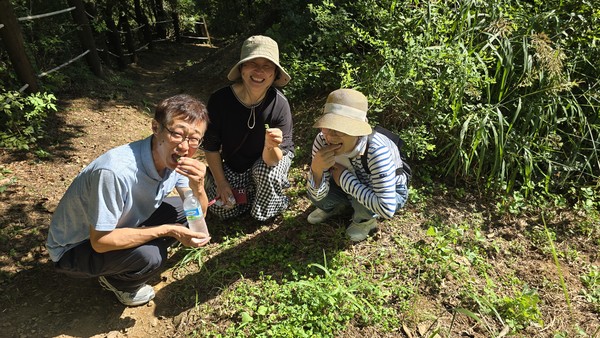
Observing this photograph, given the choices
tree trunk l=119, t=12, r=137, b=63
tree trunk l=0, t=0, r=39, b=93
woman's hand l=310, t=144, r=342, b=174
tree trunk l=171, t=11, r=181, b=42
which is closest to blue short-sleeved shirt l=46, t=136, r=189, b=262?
woman's hand l=310, t=144, r=342, b=174

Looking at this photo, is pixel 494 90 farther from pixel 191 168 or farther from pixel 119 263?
pixel 119 263

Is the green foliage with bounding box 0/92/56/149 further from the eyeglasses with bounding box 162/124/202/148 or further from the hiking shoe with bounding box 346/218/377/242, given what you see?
the hiking shoe with bounding box 346/218/377/242

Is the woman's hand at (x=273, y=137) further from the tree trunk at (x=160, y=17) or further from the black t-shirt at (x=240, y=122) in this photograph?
the tree trunk at (x=160, y=17)

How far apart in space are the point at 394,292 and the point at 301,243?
2.57 feet

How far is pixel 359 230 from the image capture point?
9.37ft

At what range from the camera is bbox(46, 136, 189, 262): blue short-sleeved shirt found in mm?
1902

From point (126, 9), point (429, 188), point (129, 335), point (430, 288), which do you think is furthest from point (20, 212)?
point (126, 9)

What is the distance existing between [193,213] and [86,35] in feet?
17.3

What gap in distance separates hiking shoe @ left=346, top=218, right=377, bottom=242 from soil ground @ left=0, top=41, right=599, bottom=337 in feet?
0.57

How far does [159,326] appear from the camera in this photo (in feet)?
7.72

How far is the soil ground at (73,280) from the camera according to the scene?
7.70ft

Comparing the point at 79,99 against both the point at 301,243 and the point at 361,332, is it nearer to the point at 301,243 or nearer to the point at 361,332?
the point at 301,243

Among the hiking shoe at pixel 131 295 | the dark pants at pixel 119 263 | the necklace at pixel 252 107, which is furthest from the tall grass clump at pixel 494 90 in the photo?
the hiking shoe at pixel 131 295

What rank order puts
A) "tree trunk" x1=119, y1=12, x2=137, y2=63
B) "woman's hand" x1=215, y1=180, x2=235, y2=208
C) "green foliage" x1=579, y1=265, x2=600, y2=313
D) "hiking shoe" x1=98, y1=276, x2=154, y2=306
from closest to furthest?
1. "hiking shoe" x1=98, y1=276, x2=154, y2=306
2. "green foliage" x1=579, y1=265, x2=600, y2=313
3. "woman's hand" x1=215, y1=180, x2=235, y2=208
4. "tree trunk" x1=119, y1=12, x2=137, y2=63
